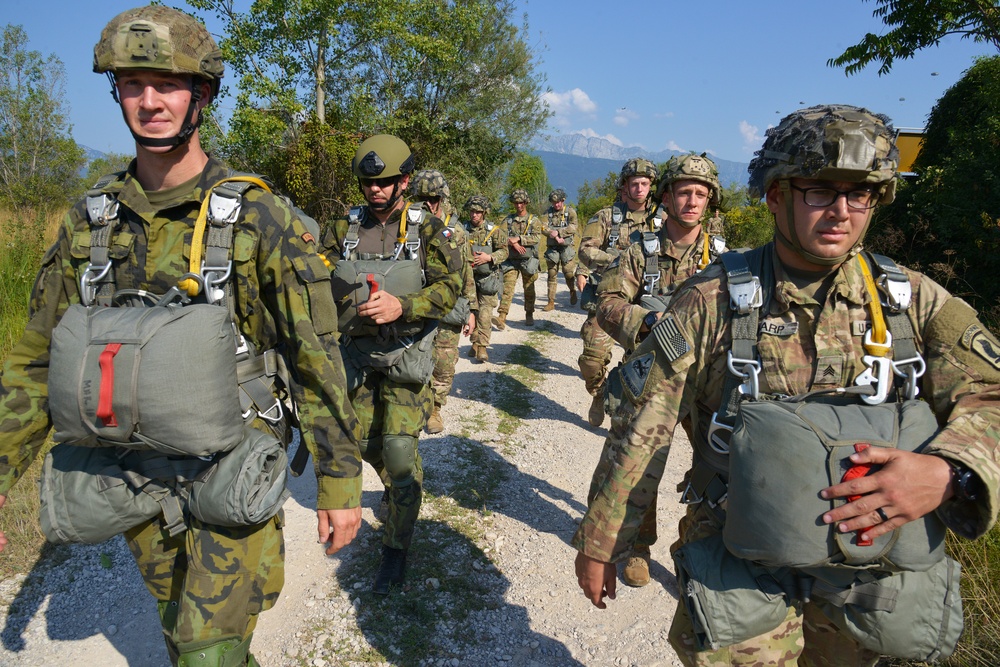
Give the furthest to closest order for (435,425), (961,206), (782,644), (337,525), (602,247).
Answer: (961,206), (602,247), (435,425), (337,525), (782,644)

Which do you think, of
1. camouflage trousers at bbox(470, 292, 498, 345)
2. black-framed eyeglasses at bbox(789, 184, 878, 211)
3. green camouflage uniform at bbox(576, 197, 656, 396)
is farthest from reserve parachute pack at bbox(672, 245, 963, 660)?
camouflage trousers at bbox(470, 292, 498, 345)

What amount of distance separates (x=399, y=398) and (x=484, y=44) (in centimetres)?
2253

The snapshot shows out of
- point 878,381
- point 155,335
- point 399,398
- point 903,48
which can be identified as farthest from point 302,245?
point 903,48

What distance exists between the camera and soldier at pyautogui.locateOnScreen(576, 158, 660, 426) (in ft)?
19.9

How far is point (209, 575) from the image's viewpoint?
2.02 meters

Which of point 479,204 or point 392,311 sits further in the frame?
point 479,204

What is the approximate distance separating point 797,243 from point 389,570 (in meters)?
2.89

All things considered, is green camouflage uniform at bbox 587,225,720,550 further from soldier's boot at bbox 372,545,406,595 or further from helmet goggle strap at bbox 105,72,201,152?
helmet goggle strap at bbox 105,72,201,152

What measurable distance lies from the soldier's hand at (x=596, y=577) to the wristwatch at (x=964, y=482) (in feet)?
3.24

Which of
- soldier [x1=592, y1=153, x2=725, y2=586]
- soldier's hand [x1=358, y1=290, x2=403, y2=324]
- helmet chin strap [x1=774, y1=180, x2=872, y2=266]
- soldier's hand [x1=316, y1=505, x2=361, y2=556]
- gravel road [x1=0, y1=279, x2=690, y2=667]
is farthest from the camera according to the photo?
soldier [x1=592, y1=153, x2=725, y2=586]

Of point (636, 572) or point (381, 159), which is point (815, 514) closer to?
point (636, 572)

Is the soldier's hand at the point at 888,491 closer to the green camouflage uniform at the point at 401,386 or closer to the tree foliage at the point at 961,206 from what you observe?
the green camouflage uniform at the point at 401,386

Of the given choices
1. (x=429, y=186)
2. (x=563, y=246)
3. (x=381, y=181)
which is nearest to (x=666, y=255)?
(x=381, y=181)

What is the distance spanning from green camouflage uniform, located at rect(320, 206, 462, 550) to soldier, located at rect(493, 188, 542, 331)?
22.8 feet
